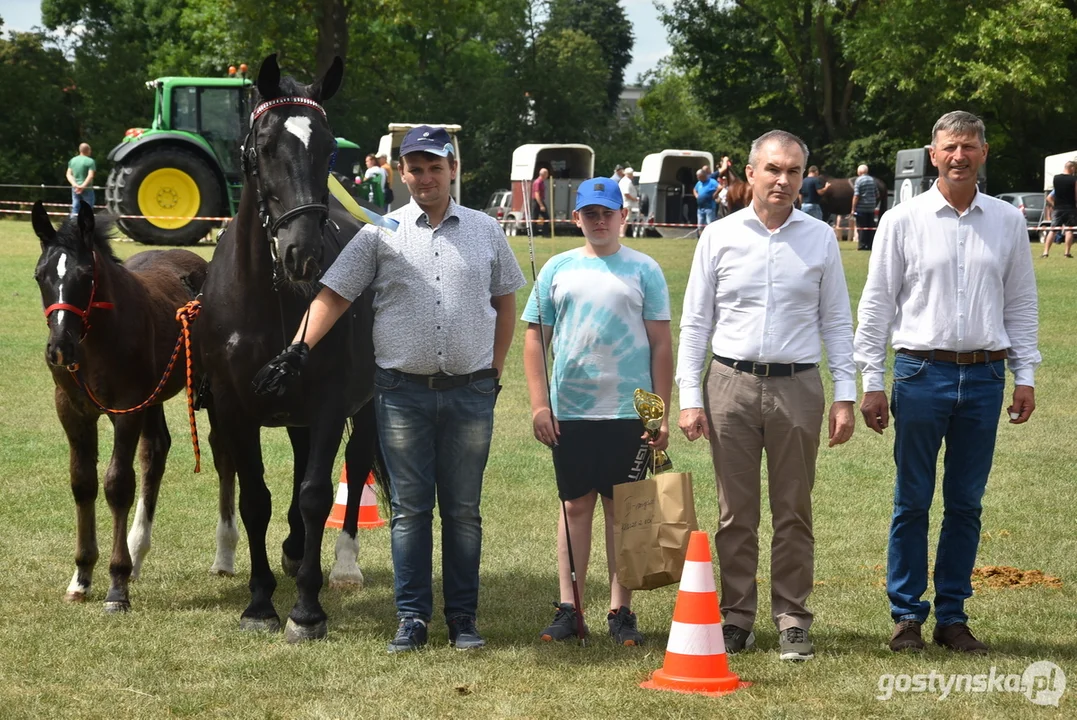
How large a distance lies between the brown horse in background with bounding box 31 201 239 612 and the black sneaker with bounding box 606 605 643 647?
235 centimetres

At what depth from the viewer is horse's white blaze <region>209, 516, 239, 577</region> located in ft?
23.9

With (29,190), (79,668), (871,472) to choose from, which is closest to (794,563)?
(79,668)

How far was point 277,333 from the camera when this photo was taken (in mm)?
6066

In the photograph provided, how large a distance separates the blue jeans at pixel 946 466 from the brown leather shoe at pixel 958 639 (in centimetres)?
3

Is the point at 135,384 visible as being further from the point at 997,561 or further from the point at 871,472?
the point at 871,472

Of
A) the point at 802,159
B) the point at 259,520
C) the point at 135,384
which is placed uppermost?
the point at 802,159

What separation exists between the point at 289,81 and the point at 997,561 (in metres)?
4.39

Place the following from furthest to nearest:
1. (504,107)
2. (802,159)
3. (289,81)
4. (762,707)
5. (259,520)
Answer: (504,107), (259,520), (289,81), (802,159), (762,707)

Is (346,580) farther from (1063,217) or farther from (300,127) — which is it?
(1063,217)

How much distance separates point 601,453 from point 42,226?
2929mm

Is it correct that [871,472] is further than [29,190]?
No

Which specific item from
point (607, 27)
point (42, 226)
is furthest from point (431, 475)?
point (607, 27)

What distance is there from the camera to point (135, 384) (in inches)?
270

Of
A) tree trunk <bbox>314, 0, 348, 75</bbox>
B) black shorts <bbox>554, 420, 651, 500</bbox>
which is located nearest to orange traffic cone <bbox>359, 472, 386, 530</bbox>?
black shorts <bbox>554, 420, 651, 500</bbox>
